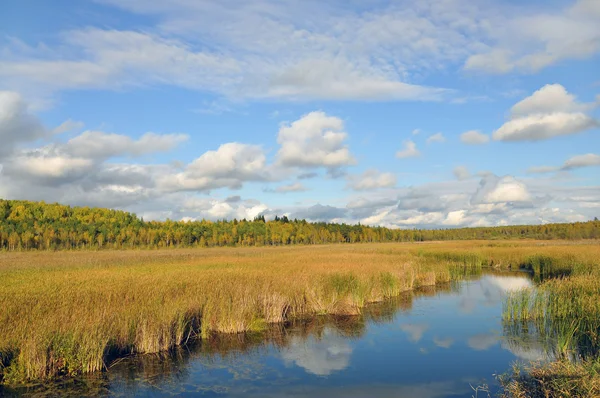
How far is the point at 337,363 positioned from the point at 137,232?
9960 centimetres

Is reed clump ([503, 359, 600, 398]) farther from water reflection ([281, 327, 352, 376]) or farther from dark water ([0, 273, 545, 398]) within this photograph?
water reflection ([281, 327, 352, 376])

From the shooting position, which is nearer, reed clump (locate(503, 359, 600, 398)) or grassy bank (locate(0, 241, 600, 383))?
reed clump (locate(503, 359, 600, 398))

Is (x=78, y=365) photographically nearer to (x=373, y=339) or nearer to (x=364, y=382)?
(x=364, y=382)

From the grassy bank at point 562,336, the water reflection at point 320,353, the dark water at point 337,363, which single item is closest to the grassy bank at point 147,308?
the dark water at point 337,363

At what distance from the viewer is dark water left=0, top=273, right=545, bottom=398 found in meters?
9.15

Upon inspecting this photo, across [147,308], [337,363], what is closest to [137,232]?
[147,308]

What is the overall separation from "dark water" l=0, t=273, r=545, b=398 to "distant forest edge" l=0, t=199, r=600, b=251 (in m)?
69.5

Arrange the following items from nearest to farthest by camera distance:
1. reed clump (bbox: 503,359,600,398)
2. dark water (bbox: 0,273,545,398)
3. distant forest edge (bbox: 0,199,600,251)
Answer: reed clump (bbox: 503,359,600,398) → dark water (bbox: 0,273,545,398) → distant forest edge (bbox: 0,199,600,251)

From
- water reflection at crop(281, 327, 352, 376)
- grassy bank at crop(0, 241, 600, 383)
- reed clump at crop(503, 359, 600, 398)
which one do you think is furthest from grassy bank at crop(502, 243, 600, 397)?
grassy bank at crop(0, 241, 600, 383)

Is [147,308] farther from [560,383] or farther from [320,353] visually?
[560,383]

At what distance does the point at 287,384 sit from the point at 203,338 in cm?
433

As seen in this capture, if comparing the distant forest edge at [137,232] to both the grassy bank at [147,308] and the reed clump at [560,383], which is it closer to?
the grassy bank at [147,308]

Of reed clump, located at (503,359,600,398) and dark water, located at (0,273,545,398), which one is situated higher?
reed clump, located at (503,359,600,398)

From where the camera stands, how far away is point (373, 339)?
13.5 m
